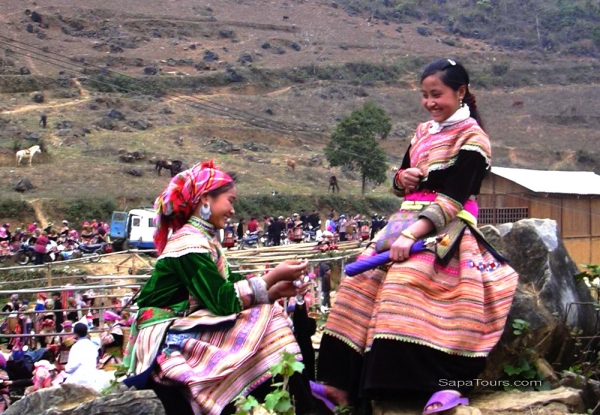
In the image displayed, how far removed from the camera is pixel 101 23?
7781 centimetres

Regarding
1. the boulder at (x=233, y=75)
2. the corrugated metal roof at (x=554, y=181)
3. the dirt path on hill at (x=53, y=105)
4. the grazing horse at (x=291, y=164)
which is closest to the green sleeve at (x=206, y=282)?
the corrugated metal roof at (x=554, y=181)

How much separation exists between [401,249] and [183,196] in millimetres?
1147

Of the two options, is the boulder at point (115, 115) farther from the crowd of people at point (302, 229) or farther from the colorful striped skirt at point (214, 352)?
the colorful striped skirt at point (214, 352)

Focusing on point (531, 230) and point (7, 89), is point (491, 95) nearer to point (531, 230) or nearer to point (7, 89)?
point (7, 89)

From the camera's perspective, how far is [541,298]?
5.70 meters

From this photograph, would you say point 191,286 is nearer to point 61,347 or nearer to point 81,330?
point 81,330

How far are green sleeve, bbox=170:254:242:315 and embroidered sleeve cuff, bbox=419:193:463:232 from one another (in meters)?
1.10

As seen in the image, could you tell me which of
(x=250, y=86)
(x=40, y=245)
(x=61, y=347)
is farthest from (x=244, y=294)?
(x=250, y=86)

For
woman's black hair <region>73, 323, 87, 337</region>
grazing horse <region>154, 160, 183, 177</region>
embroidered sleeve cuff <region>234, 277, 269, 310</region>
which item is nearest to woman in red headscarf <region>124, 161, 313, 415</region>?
embroidered sleeve cuff <region>234, 277, 269, 310</region>

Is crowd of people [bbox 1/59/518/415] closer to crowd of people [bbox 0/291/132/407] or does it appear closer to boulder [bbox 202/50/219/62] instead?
crowd of people [bbox 0/291/132/407]

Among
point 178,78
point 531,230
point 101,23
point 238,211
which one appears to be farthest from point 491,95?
point 531,230

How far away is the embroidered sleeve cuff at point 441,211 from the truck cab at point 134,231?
25.8 meters

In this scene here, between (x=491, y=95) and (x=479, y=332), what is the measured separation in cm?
7094

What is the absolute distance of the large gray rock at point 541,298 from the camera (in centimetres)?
543
